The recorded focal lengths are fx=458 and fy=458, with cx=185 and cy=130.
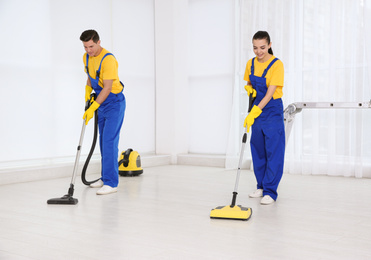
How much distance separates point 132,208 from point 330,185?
6.30ft

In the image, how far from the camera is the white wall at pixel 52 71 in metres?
4.35

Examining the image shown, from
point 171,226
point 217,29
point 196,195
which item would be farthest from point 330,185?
point 217,29

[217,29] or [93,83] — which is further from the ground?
[217,29]

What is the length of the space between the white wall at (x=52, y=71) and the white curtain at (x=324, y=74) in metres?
1.61

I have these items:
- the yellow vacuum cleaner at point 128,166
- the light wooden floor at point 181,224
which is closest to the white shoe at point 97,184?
the light wooden floor at point 181,224

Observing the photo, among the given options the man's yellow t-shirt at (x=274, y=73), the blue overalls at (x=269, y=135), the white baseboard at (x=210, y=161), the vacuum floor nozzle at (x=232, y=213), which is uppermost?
the man's yellow t-shirt at (x=274, y=73)

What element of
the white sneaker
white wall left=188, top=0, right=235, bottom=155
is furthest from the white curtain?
the white sneaker

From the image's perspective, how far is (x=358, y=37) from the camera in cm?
448

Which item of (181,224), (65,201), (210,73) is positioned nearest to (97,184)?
(65,201)

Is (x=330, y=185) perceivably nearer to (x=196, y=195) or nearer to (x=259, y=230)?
(x=196, y=195)

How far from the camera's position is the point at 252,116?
9.69ft

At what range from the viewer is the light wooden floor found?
6.79 ft

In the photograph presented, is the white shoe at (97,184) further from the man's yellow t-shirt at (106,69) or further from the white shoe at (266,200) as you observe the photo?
the white shoe at (266,200)

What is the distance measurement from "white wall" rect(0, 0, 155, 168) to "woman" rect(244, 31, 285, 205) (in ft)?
7.57
